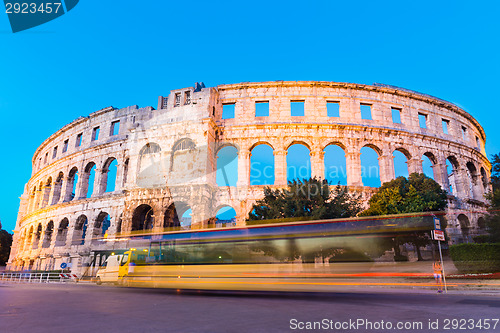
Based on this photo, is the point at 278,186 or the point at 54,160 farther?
the point at 54,160

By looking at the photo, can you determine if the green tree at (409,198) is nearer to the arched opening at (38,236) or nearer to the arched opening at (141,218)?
the arched opening at (141,218)

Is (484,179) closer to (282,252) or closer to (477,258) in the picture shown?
(477,258)

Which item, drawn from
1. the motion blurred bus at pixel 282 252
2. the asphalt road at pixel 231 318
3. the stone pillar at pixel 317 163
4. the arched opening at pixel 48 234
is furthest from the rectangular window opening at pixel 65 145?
the asphalt road at pixel 231 318

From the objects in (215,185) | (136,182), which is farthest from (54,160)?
(215,185)

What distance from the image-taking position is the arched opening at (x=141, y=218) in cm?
2202

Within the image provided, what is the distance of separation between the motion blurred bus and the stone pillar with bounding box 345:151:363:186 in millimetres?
12511

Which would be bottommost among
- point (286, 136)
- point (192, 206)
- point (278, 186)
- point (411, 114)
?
point (192, 206)

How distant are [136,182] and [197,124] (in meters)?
5.99

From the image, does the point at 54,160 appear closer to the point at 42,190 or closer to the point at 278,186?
the point at 42,190

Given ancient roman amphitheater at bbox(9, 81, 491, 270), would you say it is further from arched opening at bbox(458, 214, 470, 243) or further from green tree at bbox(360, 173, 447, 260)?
green tree at bbox(360, 173, 447, 260)

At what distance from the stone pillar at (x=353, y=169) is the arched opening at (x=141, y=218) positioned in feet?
46.0

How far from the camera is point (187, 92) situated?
79.1ft

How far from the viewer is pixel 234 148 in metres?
24.1

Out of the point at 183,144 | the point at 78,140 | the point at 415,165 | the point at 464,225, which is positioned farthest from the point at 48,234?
the point at 464,225
